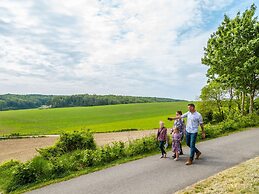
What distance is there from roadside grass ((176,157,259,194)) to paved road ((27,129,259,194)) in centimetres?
42

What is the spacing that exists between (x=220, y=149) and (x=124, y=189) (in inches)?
252

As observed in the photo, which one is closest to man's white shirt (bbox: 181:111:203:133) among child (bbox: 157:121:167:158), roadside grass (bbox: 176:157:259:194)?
child (bbox: 157:121:167:158)

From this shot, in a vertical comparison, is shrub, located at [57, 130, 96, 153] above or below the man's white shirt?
below

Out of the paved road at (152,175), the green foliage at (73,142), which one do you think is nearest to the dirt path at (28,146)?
the green foliage at (73,142)

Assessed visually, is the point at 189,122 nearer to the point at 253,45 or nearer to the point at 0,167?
the point at 0,167

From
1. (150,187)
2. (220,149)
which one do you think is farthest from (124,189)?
(220,149)

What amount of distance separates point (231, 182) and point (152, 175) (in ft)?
8.31

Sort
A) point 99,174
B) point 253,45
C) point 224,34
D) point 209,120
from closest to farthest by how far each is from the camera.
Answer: point 99,174, point 253,45, point 224,34, point 209,120

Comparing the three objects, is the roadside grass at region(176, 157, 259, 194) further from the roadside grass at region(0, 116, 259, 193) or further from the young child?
the roadside grass at region(0, 116, 259, 193)

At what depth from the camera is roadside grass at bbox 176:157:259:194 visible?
7.17 metres

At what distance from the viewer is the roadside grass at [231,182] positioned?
717 centimetres

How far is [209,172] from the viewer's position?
30.3ft

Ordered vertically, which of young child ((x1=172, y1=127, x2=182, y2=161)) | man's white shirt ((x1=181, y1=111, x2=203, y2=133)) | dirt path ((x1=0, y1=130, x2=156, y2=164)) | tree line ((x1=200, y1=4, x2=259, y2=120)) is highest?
tree line ((x1=200, y1=4, x2=259, y2=120))

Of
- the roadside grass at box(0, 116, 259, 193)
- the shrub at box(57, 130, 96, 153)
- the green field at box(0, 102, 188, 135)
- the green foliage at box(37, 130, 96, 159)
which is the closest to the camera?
the roadside grass at box(0, 116, 259, 193)
